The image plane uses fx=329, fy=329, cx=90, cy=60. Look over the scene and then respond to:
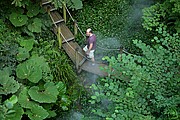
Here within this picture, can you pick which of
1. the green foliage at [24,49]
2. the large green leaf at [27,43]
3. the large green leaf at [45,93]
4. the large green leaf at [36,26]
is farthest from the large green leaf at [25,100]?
the large green leaf at [36,26]

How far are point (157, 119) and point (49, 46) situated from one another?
465 centimetres

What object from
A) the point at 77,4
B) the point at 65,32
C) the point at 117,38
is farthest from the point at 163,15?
the point at 65,32

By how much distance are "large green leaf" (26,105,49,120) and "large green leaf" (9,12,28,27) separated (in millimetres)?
2534

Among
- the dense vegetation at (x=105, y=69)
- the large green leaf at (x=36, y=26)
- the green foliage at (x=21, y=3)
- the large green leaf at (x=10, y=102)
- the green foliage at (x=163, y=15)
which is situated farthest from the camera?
Result: the large green leaf at (x=36, y=26)

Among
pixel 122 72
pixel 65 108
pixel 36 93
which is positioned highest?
pixel 122 72

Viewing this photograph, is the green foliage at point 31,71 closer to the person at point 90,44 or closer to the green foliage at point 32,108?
the green foliage at point 32,108

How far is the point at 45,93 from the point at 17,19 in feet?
7.65

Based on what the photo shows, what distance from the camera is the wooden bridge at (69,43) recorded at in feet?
28.6

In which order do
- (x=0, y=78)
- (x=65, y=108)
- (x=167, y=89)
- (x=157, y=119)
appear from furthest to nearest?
(x=65, y=108)
(x=0, y=78)
(x=167, y=89)
(x=157, y=119)

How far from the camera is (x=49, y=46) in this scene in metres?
8.58

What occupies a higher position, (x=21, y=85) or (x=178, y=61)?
(x=178, y=61)

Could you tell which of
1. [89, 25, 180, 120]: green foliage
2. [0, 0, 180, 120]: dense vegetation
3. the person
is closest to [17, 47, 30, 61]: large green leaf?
[0, 0, 180, 120]: dense vegetation

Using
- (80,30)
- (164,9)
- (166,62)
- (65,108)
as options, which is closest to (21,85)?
(65,108)

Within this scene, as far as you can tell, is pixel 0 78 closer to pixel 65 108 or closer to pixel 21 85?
pixel 21 85
